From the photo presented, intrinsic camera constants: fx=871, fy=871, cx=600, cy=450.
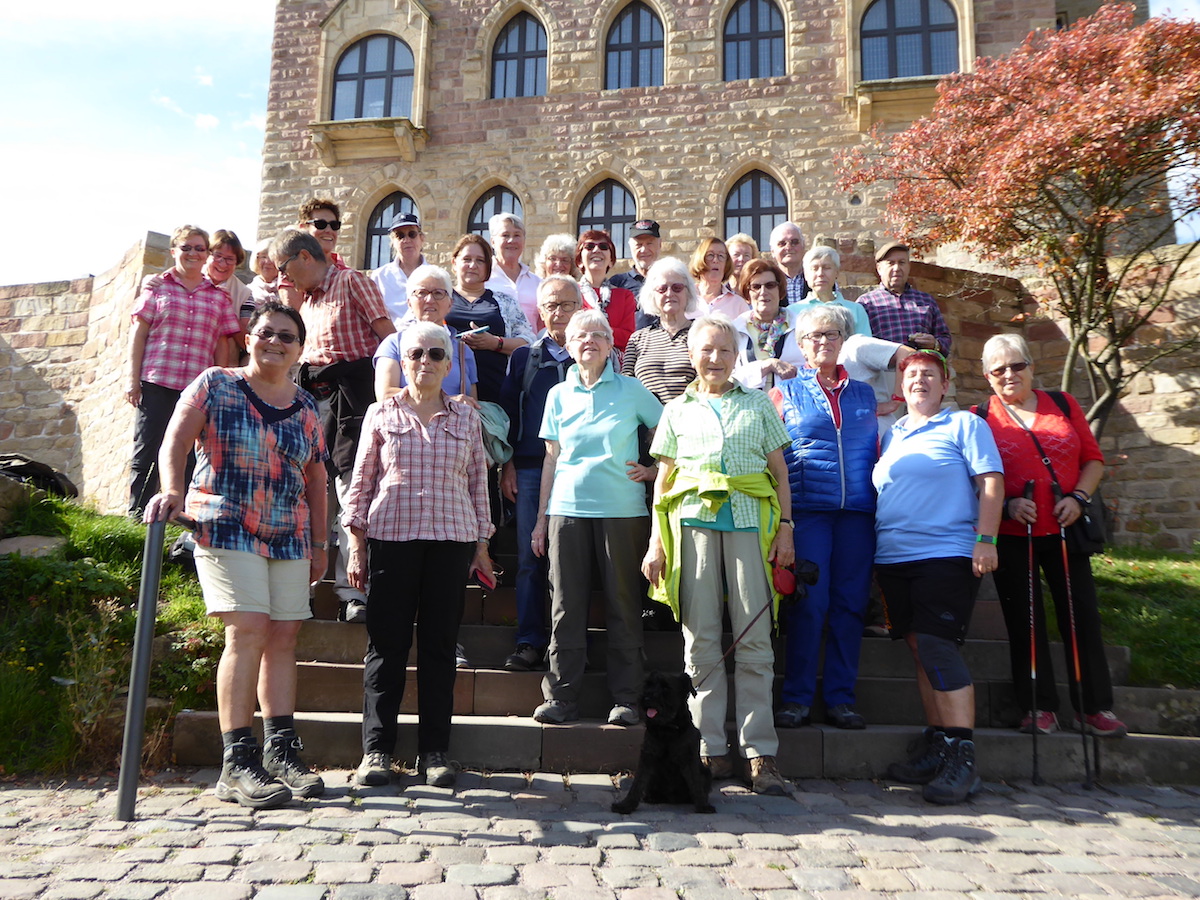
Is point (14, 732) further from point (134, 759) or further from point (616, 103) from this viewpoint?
point (616, 103)

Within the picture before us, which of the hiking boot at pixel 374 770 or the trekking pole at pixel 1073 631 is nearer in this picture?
the hiking boot at pixel 374 770

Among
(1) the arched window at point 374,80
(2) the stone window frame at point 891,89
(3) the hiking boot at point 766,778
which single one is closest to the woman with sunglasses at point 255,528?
(3) the hiking boot at point 766,778

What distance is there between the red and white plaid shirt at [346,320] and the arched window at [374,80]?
12.1 m

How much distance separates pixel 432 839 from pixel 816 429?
2695mm

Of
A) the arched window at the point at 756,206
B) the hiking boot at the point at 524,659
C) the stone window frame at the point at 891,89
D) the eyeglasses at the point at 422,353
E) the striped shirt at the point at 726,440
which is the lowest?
the hiking boot at the point at 524,659

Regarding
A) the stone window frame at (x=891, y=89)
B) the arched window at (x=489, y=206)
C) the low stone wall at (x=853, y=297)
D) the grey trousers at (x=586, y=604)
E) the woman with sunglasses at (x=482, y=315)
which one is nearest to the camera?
the grey trousers at (x=586, y=604)

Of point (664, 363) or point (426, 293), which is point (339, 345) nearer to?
point (426, 293)

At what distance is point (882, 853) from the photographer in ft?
10.3

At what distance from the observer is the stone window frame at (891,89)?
44.5ft

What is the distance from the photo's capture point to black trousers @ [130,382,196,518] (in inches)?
227

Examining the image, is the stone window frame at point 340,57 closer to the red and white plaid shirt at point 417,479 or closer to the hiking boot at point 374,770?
the red and white plaid shirt at point 417,479

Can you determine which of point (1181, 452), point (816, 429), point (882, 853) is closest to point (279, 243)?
point (816, 429)

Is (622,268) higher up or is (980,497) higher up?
(622,268)

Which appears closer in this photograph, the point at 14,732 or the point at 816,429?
the point at 14,732
